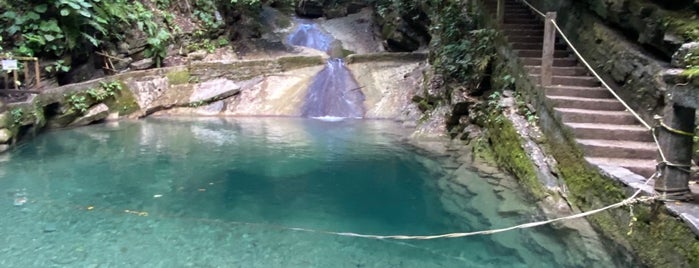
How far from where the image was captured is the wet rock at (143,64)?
50.0 feet

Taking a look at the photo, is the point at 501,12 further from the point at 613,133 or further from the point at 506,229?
the point at 506,229

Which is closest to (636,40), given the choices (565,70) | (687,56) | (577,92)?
(577,92)

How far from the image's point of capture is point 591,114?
635 cm

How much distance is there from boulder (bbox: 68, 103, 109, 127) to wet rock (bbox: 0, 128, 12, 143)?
281cm

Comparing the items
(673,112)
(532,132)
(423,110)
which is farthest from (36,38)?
(673,112)

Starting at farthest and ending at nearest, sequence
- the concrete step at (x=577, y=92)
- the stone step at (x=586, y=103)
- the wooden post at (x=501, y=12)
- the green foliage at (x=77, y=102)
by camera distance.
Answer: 1. the green foliage at (x=77, y=102)
2. the wooden post at (x=501, y=12)
3. the concrete step at (x=577, y=92)
4. the stone step at (x=586, y=103)

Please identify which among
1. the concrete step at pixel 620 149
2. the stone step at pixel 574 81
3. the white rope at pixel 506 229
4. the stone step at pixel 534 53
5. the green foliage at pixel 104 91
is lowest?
the white rope at pixel 506 229

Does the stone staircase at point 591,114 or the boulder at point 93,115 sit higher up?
the stone staircase at point 591,114

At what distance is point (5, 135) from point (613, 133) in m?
10.5

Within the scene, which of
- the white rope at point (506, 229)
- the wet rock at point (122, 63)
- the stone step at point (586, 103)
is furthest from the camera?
the wet rock at point (122, 63)

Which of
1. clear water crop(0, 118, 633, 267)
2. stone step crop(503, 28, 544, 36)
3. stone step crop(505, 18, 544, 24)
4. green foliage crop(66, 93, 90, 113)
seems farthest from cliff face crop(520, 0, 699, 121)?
green foliage crop(66, 93, 90, 113)

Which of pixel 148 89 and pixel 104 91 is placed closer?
pixel 104 91

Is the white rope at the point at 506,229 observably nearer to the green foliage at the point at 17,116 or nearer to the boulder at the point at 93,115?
the green foliage at the point at 17,116

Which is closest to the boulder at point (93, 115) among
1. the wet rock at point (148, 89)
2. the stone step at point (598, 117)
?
the wet rock at point (148, 89)
